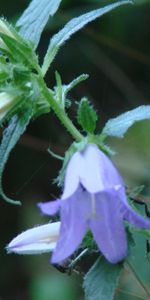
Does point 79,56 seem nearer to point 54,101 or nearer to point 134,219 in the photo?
point 54,101

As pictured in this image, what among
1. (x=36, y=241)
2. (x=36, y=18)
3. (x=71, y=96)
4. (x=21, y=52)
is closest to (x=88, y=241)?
(x=36, y=241)

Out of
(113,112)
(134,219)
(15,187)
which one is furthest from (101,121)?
(134,219)

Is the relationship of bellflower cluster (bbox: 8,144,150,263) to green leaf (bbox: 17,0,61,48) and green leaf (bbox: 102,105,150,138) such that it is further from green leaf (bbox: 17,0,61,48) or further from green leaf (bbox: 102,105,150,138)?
green leaf (bbox: 17,0,61,48)

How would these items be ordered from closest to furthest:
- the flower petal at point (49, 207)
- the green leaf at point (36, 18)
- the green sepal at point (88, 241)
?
the flower petal at point (49, 207) < the green sepal at point (88, 241) < the green leaf at point (36, 18)

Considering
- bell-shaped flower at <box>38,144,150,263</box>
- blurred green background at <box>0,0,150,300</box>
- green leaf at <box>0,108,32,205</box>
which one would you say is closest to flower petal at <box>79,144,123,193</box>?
bell-shaped flower at <box>38,144,150,263</box>

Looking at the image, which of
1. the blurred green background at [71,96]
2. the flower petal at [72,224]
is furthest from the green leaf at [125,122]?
the blurred green background at [71,96]

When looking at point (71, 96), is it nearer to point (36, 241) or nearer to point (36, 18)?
point (36, 18)

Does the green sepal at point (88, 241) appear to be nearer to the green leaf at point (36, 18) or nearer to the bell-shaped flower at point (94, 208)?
the bell-shaped flower at point (94, 208)
